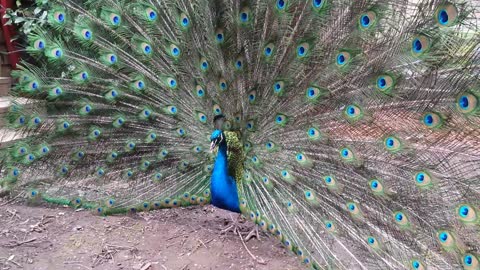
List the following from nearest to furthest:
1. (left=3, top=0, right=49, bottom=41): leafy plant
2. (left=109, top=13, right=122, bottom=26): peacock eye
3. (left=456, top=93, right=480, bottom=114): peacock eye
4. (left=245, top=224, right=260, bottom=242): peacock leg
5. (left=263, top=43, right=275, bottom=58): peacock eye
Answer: (left=456, top=93, right=480, bottom=114): peacock eye < (left=263, top=43, right=275, bottom=58): peacock eye < (left=109, top=13, right=122, bottom=26): peacock eye < (left=245, top=224, right=260, bottom=242): peacock leg < (left=3, top=0, right=49, bottom=41): leafy plant

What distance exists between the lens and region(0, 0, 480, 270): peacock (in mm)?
1729

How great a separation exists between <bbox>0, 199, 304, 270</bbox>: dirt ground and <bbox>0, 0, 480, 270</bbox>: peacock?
0.22 metres

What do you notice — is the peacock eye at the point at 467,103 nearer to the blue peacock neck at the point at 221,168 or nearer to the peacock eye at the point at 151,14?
the blue peacock neck at the point at 221,168

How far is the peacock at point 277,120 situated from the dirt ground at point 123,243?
0.71 feet

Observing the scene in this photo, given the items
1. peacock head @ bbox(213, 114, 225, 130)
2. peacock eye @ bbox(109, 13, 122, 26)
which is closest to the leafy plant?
Result: peacock eye @ bbox(109, 13, 122, 26)

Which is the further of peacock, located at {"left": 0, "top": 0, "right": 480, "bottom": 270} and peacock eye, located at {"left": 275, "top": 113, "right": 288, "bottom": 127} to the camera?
peacock eye, located at {"left": 275, "top": 113, "right": 288, "bottom": 127}

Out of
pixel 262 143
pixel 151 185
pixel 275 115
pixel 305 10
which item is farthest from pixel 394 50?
pixel 151 185

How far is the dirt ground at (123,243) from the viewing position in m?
2.65

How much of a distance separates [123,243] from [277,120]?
4.75 feet

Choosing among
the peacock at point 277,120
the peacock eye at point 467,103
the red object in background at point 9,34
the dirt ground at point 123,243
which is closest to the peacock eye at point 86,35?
the peacock at point 277,120

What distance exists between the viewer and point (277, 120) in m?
2.36

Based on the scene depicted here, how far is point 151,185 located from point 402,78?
6.09 ft

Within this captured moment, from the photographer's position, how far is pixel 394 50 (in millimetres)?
1801

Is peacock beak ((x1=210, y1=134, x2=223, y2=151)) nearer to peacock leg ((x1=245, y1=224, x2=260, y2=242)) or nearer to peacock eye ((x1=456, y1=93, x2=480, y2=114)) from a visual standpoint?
peacock leg ((x1=245, y1=224, x2=260, y2=242))
